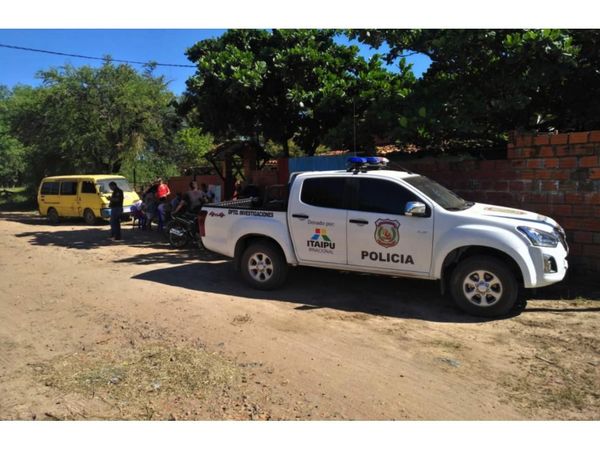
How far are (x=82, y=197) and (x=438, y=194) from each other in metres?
15.5

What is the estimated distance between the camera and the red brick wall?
23.9 ft

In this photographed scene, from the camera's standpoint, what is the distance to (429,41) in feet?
31.4

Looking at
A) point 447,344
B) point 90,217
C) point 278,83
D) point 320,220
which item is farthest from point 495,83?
point 90,217

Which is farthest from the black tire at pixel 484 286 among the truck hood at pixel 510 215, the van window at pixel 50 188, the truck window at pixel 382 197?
the van window at pixel 50 188

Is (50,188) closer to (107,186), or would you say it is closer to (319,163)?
(107,186)

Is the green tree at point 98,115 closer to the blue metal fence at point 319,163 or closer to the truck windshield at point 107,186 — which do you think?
the truck windshield at point 107,186

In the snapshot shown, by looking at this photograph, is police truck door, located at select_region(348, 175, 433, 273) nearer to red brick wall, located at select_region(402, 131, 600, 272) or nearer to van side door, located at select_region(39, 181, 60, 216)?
red brick wall, located at select_region(402, 131, 600, 272)

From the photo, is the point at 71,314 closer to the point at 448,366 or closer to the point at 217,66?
the point at 448,366

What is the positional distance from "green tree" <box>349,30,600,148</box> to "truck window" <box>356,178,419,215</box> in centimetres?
280

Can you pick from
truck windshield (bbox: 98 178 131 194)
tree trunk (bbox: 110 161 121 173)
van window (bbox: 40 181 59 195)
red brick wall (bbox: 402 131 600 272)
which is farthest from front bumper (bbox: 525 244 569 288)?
tree trunk (bbox: 110 161 121 173)

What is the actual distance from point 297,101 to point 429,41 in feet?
10.9

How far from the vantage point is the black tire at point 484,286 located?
18.6 ft

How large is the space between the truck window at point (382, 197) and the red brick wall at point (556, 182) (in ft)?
9.28

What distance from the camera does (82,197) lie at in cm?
1841
